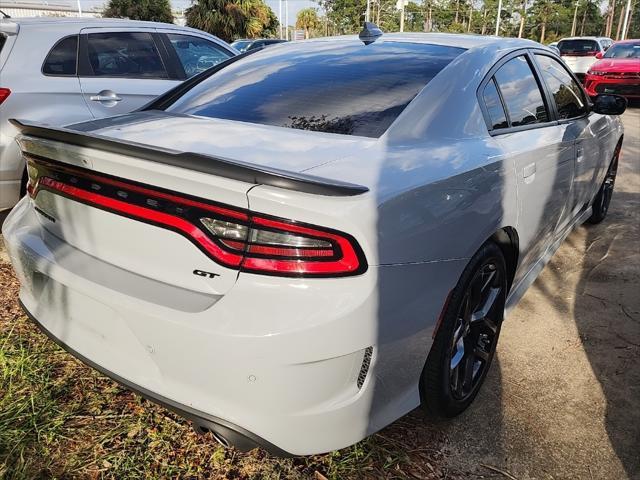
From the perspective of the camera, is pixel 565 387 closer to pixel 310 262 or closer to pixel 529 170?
pixel 529 170

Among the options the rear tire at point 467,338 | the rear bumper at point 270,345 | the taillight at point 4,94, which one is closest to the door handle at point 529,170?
the rear tire at point 467,338

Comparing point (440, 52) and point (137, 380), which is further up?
point (440, 52)

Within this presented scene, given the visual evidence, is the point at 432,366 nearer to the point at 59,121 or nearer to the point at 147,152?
the point at 147,152

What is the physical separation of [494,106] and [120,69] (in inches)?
134

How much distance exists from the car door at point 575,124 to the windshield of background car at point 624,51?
11.3m

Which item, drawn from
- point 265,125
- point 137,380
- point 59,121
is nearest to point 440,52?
point 265,125

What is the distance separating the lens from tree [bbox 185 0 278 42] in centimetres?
2833

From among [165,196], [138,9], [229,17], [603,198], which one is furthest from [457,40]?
[229,17]

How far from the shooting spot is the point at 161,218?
1554 mm

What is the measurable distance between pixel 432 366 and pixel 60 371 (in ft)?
5.46

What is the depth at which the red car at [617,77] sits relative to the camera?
39.3ft

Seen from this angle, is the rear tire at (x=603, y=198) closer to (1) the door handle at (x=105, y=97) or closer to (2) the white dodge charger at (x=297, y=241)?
(2) the white dodge charger at (x=297, y=241)

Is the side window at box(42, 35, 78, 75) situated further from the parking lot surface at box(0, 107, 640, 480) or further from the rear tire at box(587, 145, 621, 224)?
the rear tire at box(587, 145, 621, 224)

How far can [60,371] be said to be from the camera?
239 centimetres
